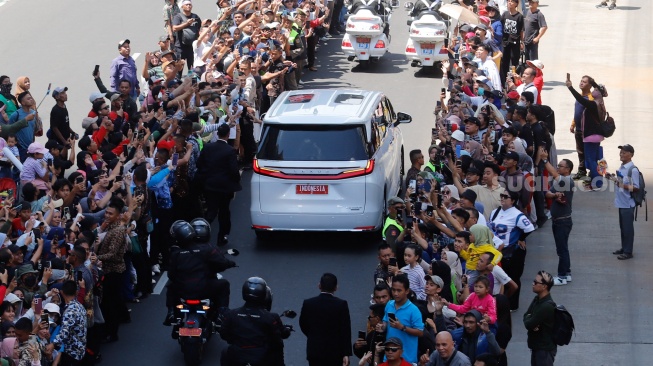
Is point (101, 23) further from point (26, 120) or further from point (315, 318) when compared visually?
point (315, 318)

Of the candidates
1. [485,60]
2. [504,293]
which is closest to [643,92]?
[485,60]

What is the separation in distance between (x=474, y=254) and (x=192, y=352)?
3.40 metres

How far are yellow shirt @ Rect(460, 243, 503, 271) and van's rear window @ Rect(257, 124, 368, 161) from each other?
3596mm

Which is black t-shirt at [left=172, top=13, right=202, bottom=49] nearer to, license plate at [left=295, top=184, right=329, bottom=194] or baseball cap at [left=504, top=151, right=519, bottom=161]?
license plate at [left=295, top=184, right=329, bottom=194]

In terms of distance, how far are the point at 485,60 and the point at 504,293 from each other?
968cm

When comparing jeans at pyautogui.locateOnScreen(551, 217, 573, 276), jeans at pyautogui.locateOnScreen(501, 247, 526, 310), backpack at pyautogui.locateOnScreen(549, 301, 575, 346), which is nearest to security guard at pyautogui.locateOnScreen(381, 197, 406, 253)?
jeans at pyautogui.locateOnScreen(501, 247, 526, 310)

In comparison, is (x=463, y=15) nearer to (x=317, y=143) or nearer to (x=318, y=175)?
(x=317, y=143)

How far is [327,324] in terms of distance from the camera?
1373cm

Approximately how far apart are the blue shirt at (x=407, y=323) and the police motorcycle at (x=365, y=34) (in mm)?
16362

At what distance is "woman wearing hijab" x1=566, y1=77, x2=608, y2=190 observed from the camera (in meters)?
21.9

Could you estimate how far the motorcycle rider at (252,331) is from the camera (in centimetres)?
1334

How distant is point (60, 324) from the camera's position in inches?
552

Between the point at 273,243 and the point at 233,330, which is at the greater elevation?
the point at 233,330

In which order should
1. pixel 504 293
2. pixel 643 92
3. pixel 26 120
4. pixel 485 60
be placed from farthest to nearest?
1. pixel 643 92
2. pixel 485 60
3. pixel 26 120
4. pixel 504 293
